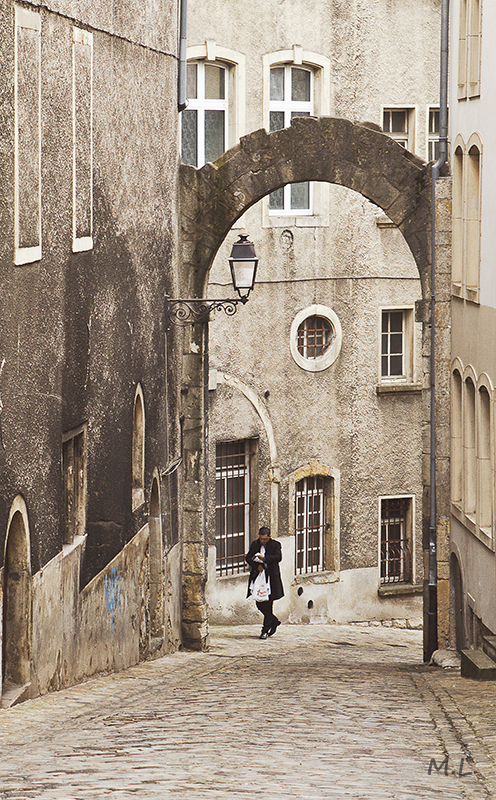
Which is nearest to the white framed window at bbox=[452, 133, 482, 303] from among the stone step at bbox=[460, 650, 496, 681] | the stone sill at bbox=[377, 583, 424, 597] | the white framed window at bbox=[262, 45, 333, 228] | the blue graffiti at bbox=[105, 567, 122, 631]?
the stone step at bbox=[460, 650, 496, 681]

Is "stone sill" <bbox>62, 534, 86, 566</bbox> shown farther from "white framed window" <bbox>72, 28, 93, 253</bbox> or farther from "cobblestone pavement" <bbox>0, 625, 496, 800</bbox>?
"white framed window" <bbox>72, 28, 93, 253</bbox>

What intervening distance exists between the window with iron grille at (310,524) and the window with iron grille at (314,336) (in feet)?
6.87

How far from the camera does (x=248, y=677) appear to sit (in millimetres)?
12484

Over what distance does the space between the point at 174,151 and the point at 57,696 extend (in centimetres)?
769

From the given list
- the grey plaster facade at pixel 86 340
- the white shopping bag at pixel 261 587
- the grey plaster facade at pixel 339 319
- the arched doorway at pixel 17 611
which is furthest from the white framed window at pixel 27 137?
the grey plaster facade at pixel 339 319

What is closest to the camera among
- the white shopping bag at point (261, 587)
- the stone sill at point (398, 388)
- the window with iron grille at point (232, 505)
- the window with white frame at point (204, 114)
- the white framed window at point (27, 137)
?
the white framed window at point (27, 137)

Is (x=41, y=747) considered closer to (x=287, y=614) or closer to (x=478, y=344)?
(x=478, y=344)

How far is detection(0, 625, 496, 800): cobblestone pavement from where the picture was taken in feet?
20.7

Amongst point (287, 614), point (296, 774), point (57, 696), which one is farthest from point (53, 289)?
point (287, 614)

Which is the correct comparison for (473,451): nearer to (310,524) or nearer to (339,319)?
(339,319)

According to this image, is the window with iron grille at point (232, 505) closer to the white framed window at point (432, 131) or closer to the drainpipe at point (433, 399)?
the drainpipe at point (433, 399)

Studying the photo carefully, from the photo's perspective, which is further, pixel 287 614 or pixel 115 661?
pixel 287 614

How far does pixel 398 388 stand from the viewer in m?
21.4

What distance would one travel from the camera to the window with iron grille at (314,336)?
20.7m
